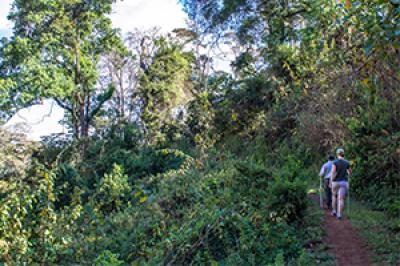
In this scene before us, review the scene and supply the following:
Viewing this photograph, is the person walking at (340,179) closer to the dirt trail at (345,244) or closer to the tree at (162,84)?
the dirt trail at (345,244)

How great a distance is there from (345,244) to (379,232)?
1.04 meters

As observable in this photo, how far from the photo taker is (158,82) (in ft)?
97.0

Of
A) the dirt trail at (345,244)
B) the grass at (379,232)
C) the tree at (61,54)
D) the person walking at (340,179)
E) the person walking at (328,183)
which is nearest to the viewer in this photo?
the grass at (379,232)

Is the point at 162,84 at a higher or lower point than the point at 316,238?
higher

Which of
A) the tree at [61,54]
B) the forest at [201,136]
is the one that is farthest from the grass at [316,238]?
the tree at [61,54]

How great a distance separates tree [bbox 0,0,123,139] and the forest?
0.27ft

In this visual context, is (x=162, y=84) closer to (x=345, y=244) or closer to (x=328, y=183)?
(x=328, y=183)

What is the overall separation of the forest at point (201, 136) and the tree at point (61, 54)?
0.27 feet

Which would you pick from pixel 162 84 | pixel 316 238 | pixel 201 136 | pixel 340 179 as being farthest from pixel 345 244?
pixel 162 84

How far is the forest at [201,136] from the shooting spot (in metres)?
8.97

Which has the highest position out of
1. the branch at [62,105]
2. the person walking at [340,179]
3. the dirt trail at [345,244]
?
the branch at [62,105]

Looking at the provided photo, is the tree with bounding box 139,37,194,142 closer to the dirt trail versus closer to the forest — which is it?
the forest

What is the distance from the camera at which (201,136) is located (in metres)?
26.4

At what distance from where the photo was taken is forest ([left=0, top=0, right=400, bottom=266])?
8.97 meters
